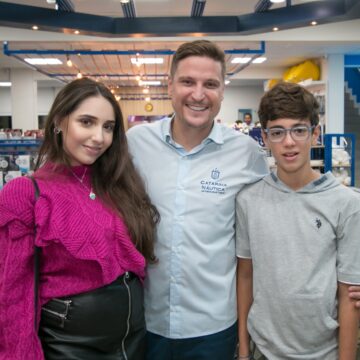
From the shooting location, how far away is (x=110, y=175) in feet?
5.64

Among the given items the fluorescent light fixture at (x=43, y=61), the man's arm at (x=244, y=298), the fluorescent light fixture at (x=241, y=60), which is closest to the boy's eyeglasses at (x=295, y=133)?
the man's arm at (x=244, y=298)

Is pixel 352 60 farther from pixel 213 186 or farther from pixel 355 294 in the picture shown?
pixel 355 294

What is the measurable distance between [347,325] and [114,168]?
1.03 meters

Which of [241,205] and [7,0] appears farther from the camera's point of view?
[7,0]

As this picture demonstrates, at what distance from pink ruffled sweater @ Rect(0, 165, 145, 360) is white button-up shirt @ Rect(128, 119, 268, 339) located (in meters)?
0.32

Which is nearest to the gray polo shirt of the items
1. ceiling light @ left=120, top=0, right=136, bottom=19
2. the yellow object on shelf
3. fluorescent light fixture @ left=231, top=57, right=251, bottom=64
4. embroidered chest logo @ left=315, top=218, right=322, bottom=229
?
embroidered chest logo @ left=315, top=218, right=322, bottom=229

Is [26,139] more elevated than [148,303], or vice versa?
[26,139]

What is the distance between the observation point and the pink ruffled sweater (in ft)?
4.50

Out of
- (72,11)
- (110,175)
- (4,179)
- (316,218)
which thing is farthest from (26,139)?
(72,11)

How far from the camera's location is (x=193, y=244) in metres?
1.78

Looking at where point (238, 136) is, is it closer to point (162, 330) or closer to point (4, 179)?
point (162, 330)

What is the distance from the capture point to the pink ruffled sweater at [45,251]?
1.37 m

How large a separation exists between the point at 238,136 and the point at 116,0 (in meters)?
5.86

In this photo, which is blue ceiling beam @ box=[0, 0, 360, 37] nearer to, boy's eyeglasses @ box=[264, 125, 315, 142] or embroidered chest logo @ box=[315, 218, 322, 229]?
boy's eyeglasses @ box=[264, 125, 315, 142]
